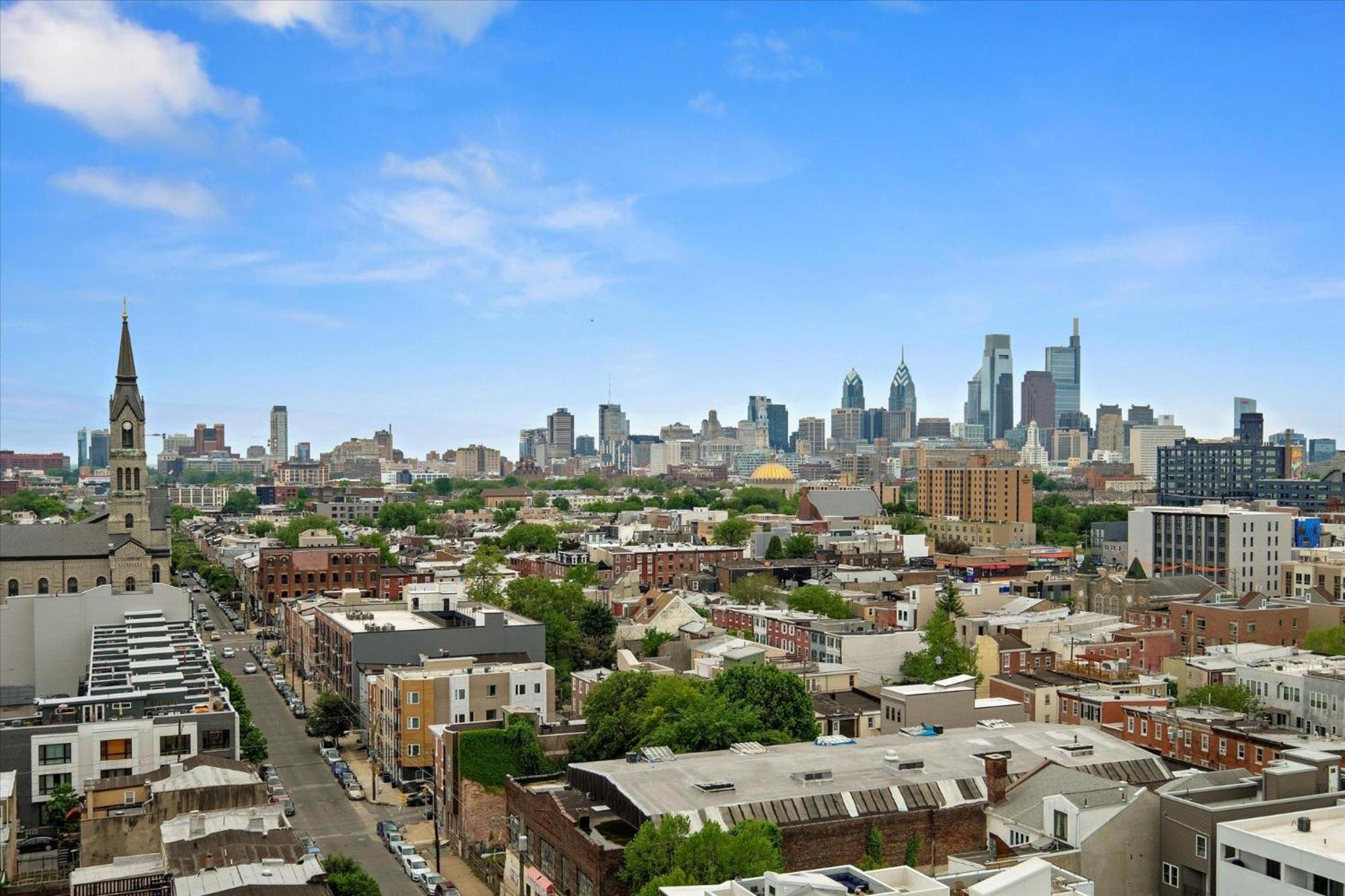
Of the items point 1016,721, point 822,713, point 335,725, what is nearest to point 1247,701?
point 1016,721

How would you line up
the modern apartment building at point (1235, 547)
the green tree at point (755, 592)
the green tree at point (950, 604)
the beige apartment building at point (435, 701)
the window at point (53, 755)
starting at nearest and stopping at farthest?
the window at point (53, 755) → the beige apartment building at point (435, 701) → the green tree at point (950, 604) → the green tree at point (755, 592) → the modern apartment building at point (1235, 547)

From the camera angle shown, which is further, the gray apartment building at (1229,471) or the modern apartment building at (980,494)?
the gray apartment building at (1229,471)

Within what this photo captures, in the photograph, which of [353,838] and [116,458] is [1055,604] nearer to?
[353,838]

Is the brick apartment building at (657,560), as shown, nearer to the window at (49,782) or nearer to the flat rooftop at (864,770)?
the window at (49,782)

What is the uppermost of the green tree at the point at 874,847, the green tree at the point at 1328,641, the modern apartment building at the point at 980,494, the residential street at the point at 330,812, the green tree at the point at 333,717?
the modern apartment building at the point at 980,494

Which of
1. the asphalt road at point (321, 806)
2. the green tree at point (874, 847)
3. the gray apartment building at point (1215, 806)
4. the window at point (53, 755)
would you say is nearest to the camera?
the gray apartment building at point (1215, 806)

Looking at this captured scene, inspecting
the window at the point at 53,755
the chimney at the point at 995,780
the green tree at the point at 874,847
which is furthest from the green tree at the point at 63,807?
the chimney at the point at 995,780

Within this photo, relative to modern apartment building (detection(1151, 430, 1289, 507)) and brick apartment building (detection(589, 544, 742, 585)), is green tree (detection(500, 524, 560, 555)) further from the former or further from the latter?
modern apartment building (detection(1151, 430, 1289, 507))
